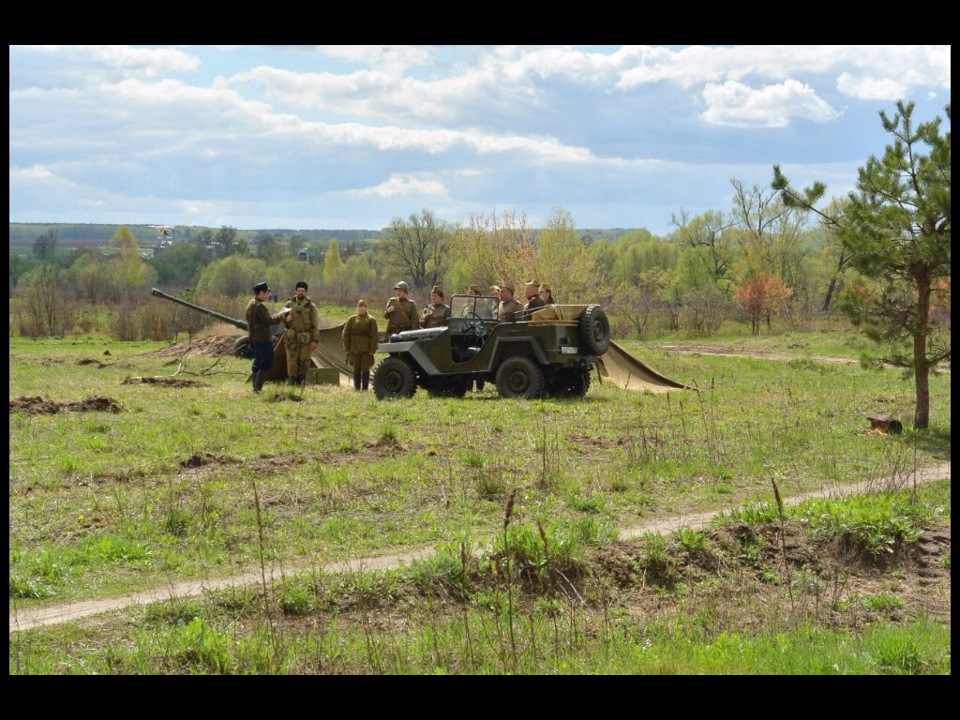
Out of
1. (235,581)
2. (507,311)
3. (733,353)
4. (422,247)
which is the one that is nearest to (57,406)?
(507,311)

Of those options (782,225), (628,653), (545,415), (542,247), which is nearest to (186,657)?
(628,653)

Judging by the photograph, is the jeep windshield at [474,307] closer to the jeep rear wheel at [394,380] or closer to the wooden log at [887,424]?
the jeep rear wheel at [394,380]

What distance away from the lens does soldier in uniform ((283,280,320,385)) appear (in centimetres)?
1977

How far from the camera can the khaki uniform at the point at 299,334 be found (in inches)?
779

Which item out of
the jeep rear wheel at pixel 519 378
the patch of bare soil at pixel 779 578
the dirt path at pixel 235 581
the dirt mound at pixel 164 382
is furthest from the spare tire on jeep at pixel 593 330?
the patch of bare soil at pixel 779 578

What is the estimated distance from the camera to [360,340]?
1991cm

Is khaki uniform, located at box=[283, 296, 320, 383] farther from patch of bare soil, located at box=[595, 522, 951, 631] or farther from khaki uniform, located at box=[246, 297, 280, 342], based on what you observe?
patch of bare soil, located at box=[595, 522, 951, 631]

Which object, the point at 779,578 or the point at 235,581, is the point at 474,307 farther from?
the point at 235,581

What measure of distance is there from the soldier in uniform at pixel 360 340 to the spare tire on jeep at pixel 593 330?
3839mm

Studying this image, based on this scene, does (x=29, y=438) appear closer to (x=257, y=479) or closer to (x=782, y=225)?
(x=257, y=479)

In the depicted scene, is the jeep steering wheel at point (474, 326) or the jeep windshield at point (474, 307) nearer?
the jeep steering wheel at point (474, 326)

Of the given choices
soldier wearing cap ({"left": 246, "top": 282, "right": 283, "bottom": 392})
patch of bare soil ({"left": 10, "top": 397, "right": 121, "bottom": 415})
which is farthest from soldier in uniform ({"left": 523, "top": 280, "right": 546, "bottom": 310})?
patch of bare soil ({"left": 10, "top": 397, "right": 121, "bottom": 415})

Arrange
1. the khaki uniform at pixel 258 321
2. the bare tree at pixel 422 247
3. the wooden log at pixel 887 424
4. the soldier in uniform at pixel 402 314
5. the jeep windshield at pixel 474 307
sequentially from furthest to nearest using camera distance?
A: the bare tree at pixel 422 247, the soldier in uniform at pixel 402 314, the jeep windshield at pixel 474 307, the khaki uniform at pixel 258 321, the wooden log at pixel 887 424

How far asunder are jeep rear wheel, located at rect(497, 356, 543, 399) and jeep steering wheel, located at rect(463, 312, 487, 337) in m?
0.83
